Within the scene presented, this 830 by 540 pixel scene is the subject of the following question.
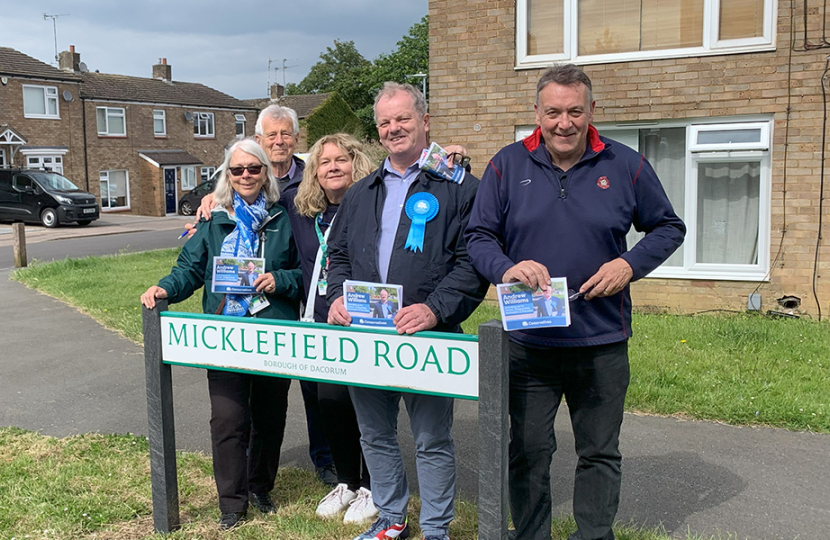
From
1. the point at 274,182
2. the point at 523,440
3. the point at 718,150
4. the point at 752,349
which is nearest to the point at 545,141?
the point at 523,440

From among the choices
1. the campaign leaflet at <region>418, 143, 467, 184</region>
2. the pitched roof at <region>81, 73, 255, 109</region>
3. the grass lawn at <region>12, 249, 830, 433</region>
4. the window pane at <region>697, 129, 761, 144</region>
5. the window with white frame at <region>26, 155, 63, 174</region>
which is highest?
the pitched roof at <region>81, 73, 255, 109</region>

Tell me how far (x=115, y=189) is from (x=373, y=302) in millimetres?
36910

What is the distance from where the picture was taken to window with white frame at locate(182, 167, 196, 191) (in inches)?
1529

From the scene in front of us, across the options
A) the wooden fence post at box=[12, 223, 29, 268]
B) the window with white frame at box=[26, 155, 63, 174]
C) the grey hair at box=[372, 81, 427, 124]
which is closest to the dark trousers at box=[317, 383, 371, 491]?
the grey hair at box=[372, 81, 427, 124]

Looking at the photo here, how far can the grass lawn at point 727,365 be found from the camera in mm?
5176

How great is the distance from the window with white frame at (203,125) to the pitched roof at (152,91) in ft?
2.13

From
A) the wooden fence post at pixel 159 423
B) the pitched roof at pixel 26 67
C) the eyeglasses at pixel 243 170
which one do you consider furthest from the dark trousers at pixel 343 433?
the pitched roof at pixel 26 67

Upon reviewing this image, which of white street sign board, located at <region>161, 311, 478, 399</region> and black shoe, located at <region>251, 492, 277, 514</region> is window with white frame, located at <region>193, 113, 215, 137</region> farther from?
white street sign board, located at <region>161, 311, 478, 399</region>

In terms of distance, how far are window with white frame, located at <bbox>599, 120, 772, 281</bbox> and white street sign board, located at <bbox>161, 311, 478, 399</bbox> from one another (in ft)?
21.2

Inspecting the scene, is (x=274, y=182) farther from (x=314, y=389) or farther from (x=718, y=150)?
(x=718, y=150)

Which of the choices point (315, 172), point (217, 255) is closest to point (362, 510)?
point (217, 255)

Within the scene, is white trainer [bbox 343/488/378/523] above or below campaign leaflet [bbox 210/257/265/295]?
below

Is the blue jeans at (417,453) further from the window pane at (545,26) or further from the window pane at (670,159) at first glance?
the window pane at (545,26)

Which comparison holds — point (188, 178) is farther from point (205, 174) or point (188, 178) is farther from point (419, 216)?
point (419, 216)
